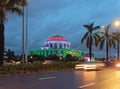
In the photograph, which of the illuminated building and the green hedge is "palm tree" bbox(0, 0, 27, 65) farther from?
the illuminated building

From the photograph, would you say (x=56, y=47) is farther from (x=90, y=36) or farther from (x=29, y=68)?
(x=29, y=68)

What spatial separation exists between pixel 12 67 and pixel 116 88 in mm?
19608

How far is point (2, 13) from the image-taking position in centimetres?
3806

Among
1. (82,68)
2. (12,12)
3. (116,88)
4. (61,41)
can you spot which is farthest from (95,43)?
(61,41)

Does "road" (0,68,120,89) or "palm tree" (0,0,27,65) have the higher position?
"palm tree" (0,0,27,65)

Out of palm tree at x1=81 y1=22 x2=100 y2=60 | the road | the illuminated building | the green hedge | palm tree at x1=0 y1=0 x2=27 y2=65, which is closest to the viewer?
the road

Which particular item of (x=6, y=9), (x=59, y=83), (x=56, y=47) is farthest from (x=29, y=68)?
(x=56, y=47)

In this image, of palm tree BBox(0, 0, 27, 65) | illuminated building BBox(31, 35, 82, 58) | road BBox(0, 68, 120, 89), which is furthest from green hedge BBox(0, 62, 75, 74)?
illuminated building BBox(31, 35, 82, 58)

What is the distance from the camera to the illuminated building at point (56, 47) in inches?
5571

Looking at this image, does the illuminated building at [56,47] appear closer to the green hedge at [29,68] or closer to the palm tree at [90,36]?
the palm tree at [90,36]

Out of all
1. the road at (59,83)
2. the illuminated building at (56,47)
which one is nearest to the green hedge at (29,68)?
the road at (59,83)

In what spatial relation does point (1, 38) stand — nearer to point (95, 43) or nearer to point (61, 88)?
point (61, 88)

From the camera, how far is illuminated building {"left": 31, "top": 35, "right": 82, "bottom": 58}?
14150 cm

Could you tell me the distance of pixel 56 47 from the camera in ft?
486
